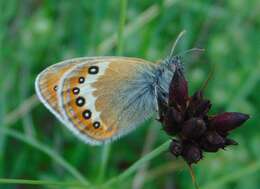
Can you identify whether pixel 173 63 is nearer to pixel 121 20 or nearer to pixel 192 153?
pixel 121 20

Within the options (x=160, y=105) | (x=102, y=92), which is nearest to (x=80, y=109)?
(x=102, y=92)

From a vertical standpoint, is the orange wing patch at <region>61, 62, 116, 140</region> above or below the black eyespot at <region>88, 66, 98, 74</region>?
below

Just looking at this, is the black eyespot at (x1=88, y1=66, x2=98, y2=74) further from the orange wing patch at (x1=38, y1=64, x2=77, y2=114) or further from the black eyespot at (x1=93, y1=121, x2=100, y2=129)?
the black eyespot at (x1=93, y1=121, x2=100, y2=129)

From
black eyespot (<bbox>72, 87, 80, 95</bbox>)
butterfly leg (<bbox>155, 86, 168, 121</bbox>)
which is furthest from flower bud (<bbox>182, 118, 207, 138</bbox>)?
black eyespot (<bbox>72, 87, 80, 95</bbox>)

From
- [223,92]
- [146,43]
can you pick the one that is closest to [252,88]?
[223,92]

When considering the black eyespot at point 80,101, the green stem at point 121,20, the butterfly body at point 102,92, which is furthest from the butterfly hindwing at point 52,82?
the green stem at point 121,20

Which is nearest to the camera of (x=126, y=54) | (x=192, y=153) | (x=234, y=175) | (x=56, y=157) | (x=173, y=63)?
(x=192, y=153)
